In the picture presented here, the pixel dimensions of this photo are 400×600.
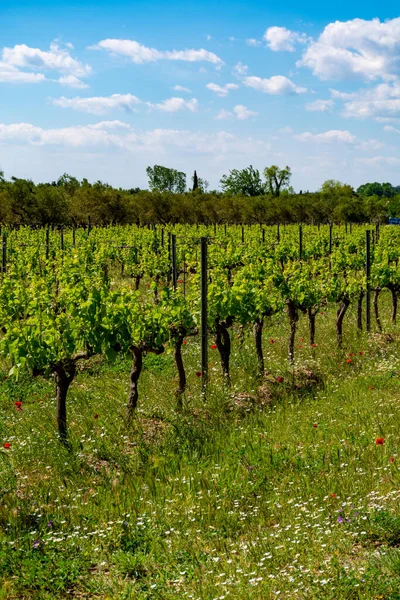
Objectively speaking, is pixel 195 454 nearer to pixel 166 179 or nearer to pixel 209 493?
pixel 209 493

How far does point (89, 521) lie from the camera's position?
17.5ft

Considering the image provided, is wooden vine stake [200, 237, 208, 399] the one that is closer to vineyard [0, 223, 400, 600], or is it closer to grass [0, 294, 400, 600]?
vineyard [0, 223, 400, 600]

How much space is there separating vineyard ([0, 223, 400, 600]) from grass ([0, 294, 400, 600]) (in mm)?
21

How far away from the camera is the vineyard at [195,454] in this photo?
4535mm

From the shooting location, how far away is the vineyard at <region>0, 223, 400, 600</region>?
4.54 metres

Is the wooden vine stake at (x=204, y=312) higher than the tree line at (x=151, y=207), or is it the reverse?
the tree line at (x=151, y=207)

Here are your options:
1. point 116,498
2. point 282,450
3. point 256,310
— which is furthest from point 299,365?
point 116,498

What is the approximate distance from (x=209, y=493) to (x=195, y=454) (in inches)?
37.6

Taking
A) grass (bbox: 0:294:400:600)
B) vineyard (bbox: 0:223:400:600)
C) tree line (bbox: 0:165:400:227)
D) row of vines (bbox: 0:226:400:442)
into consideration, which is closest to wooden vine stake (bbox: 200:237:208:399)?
vineyard (bbox: 0:223:400:600)

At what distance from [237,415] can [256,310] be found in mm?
2565

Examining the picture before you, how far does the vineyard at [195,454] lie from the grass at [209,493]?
0.07 feet

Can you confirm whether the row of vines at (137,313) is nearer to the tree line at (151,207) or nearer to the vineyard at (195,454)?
the vineyard at (195,454)

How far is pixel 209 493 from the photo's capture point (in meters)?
5.77

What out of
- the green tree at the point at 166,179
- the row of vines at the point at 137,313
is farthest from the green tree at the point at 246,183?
the row of vines at the point at 137,313
